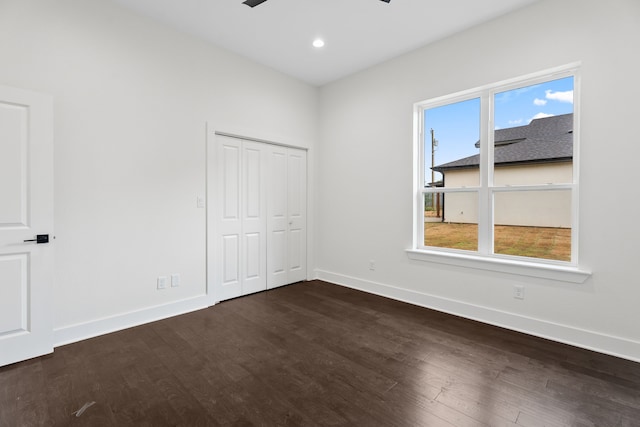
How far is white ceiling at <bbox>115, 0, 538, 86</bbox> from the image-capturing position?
113 inches

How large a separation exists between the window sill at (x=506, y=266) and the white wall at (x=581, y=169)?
0.20 feet

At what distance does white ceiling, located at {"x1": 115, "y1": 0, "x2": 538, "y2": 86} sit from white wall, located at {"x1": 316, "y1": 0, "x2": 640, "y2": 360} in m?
0.24

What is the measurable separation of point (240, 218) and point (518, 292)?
3239mm

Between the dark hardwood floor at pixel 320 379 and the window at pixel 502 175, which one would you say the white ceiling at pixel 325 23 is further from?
the dark hardwood floor at pixel 320 379

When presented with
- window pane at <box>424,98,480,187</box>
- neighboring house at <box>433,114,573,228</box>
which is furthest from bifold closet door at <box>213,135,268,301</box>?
neighboring house at <box>433,114,573,228</box>

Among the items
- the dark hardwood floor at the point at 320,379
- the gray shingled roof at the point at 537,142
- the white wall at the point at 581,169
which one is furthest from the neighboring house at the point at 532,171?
the dark hardwood floor at the point at 320,379

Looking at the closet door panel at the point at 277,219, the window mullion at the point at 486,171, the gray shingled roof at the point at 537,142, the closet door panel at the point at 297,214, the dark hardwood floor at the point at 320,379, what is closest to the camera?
the dark hardwood floor at the point at 320,379

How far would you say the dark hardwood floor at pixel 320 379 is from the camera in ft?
5.72

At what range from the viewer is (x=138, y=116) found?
9.94 feet

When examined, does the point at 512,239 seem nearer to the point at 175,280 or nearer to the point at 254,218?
the point at 254,218

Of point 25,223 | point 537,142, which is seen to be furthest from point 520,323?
point 25,223

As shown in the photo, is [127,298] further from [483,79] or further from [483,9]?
[483,9]

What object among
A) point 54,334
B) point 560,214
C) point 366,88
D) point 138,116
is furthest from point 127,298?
point 560,214

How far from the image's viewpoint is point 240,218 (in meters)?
3.95
